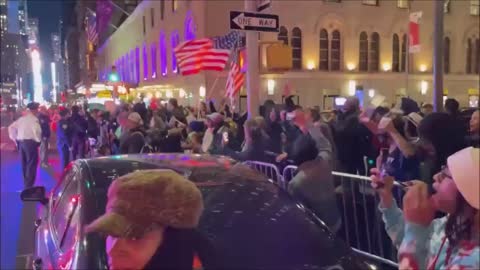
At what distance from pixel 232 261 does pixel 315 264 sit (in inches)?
18.2

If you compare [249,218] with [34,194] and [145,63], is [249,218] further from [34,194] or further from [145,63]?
[145,63]

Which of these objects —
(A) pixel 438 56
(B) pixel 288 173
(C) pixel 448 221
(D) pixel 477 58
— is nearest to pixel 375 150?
(B) pixel 288 173

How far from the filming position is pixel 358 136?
309 inches

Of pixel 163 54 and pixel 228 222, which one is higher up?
pixel 163 54

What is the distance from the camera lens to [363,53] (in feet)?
116

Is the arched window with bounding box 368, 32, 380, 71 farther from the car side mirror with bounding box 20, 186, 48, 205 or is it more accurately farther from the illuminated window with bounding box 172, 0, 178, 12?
the car side mirror with bounding box 20, 186, 48, 205

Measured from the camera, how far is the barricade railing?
5.65 meters

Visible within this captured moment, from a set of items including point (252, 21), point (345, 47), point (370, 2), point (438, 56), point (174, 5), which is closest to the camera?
point (252, 21)

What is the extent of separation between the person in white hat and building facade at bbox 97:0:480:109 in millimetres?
26498

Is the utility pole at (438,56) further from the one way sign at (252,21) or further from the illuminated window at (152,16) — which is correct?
the illuminated window at (152,16)

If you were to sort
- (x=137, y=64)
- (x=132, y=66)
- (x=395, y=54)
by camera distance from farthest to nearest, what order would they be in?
(x=132, y=66) < (x=137, y=64) < (x=395, y=54)

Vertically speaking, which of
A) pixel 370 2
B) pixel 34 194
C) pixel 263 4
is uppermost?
pixel 370 2

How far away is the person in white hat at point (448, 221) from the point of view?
2.00 m

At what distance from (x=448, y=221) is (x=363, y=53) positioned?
1364 inches
